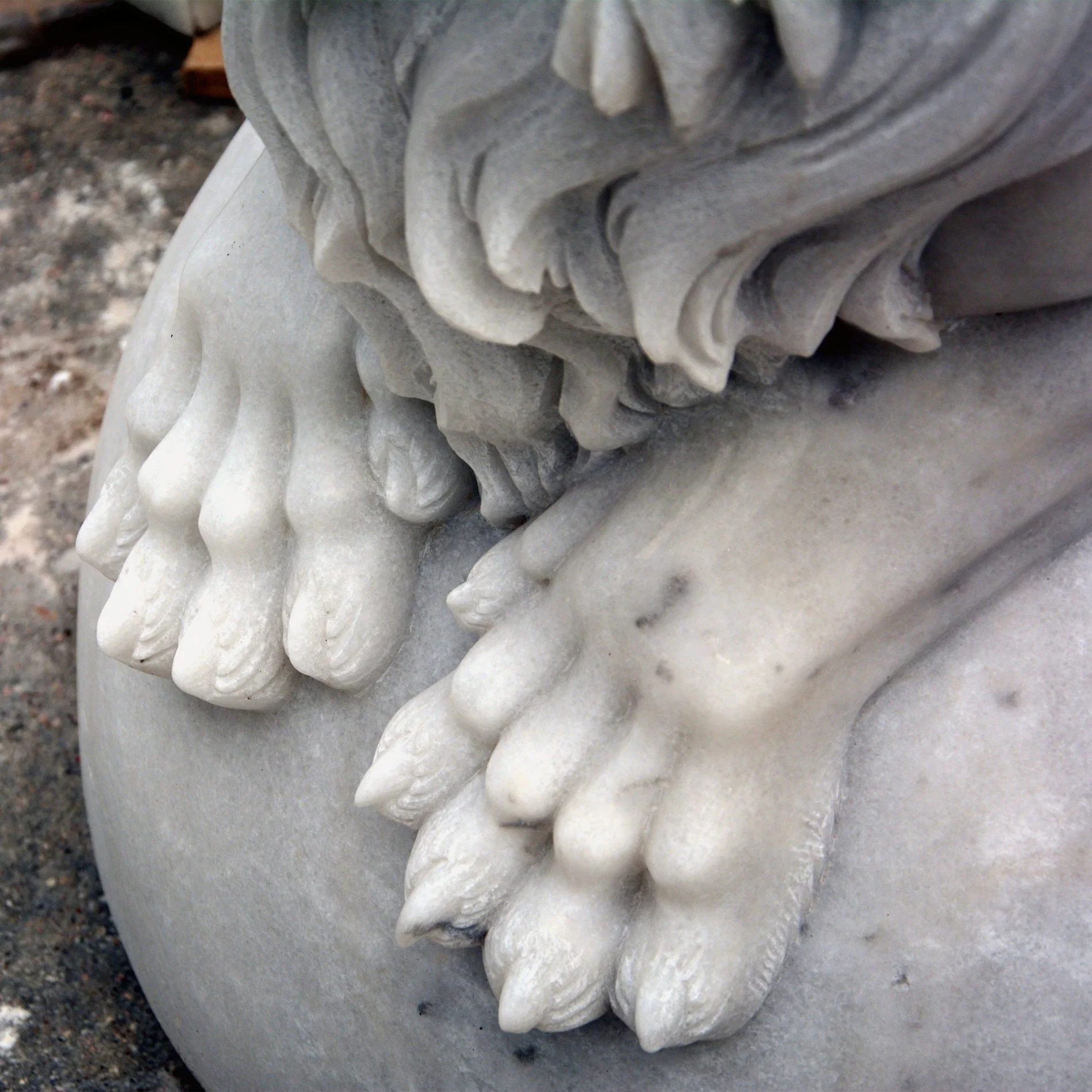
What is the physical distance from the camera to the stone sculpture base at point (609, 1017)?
686mm

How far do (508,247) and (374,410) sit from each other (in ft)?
0.88

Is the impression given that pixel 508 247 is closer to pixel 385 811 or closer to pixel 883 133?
pixel 883 133

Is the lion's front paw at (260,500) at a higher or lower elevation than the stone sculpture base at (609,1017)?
higher

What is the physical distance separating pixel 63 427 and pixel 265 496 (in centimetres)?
82

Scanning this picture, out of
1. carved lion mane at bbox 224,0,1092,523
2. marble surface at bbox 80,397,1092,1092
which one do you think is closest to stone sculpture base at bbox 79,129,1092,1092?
marble surface at bbox 80,397,1092,1092

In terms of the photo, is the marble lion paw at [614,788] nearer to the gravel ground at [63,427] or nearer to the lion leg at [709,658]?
the lion leg at [709,658]

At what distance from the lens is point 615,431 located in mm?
660

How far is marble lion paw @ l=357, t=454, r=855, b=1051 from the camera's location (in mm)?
657

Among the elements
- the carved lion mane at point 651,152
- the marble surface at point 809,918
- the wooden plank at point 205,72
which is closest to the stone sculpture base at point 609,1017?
the marble surface at point 809,918

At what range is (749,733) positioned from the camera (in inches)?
25.7

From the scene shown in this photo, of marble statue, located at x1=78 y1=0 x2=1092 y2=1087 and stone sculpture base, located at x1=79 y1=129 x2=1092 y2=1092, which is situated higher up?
marble statue, located at x1=78 y1=0 x2=1092 y2=1087

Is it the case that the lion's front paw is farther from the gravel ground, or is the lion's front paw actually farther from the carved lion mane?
the gravel ground

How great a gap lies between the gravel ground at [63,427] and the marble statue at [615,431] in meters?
0.35

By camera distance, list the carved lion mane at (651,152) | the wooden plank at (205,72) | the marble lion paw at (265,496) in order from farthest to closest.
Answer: the wooden plank at (205,72), the marble lion paw at (265,496), the carved lion mane at (651,152)
